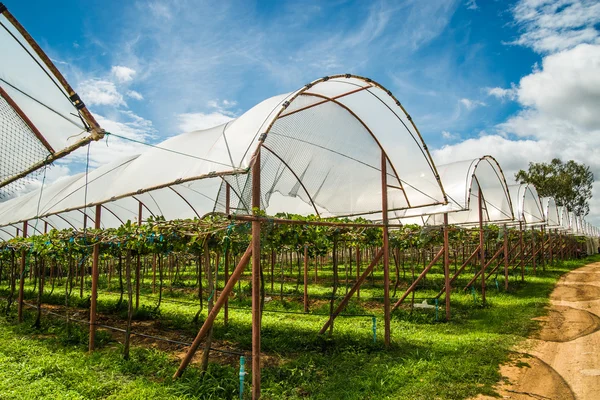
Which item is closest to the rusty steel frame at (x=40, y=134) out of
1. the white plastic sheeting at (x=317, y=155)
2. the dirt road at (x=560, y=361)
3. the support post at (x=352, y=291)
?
the white plastic sheeting at (x=317, y=155)

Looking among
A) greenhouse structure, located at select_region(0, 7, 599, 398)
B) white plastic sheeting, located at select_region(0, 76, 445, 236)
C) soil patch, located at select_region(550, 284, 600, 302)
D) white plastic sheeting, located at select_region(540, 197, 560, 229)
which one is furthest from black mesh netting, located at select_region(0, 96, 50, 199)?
white plastic sheeting, located at select_region(540, 197, 560, 229)

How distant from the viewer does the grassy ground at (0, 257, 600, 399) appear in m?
6.04

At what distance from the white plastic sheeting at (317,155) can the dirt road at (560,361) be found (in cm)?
351

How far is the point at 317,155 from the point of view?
26.9ft

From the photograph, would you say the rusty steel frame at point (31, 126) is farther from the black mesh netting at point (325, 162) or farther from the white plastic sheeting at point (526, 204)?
the white plastic sheeting at point (526, 204)

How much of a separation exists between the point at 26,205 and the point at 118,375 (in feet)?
41.5

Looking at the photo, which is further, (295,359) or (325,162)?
(325,162)

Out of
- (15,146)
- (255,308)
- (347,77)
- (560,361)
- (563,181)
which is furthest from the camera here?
(563,181)

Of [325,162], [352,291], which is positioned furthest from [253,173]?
[352,291]

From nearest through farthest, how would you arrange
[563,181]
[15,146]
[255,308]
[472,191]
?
[15,146] → [255,308] → [472,191] → [563,181]

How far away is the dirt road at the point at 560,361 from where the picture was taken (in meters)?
6.05

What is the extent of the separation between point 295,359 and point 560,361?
4947mm

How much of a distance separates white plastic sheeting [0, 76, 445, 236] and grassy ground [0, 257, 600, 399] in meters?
2.83

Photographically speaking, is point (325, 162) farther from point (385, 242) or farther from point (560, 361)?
point (560, 361)
